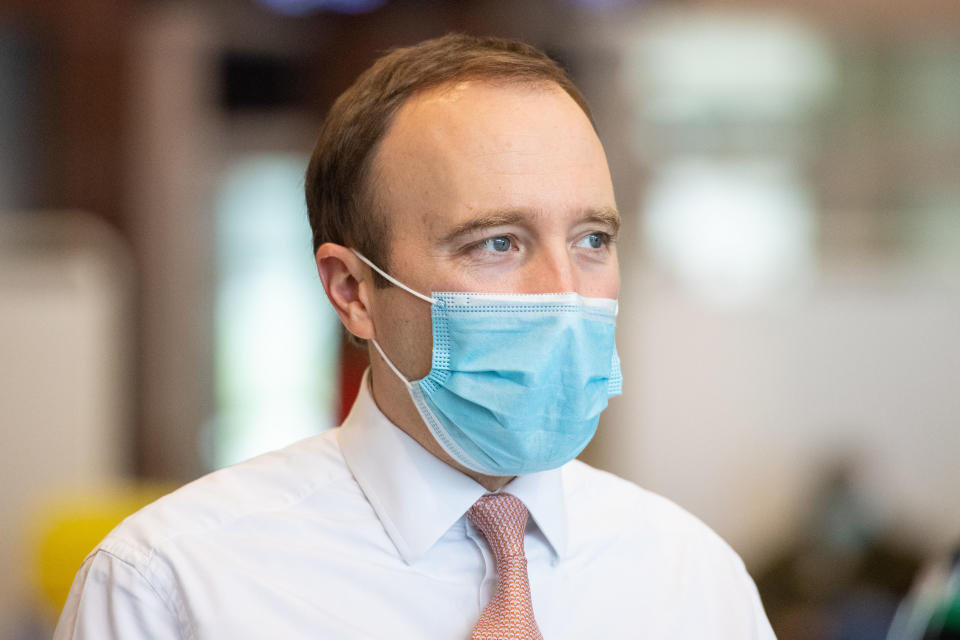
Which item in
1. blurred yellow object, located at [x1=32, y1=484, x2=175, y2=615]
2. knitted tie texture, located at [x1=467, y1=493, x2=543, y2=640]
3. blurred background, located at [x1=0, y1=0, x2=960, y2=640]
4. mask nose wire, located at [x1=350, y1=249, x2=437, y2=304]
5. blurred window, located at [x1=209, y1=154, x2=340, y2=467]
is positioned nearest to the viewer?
knitted tie texture, located at [x1=467, y1=493, x2=543, y2=640]

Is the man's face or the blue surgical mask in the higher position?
the man's face

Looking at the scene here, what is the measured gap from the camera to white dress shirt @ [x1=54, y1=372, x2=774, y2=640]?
1397 millimetres

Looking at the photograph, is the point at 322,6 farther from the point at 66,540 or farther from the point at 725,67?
the point at 66,540

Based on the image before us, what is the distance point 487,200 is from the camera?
4.73ft

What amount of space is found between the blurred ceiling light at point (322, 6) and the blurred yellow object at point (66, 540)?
3357 mm

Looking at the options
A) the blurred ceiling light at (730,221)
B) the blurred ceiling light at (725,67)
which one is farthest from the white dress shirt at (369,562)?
the blurred ceiling light at (725,67)

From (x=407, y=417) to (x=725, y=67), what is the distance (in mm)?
4889

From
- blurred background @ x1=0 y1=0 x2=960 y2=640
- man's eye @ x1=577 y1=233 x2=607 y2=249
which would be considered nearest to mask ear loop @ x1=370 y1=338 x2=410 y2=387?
man's eye @ x1=577 y1=233 x2=607 y2=249

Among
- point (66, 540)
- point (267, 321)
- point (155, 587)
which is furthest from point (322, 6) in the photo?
point (155, 587)

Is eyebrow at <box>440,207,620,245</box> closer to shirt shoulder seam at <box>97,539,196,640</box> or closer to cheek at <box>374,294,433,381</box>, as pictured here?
cheek at <box>374,294,433,381</box>

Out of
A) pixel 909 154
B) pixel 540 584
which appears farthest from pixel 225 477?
pixel 909 154

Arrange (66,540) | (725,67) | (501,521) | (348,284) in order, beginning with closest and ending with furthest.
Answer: (501,521)
(348,284)
(66,540)
(725,67)

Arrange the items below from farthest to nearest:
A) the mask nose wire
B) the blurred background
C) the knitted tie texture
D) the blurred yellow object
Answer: the blurred background → the blurred yellow object → the mask nose wire → the knitted tie texture

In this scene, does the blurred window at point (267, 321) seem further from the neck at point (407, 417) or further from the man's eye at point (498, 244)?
the man's eye at point (498, 244)
